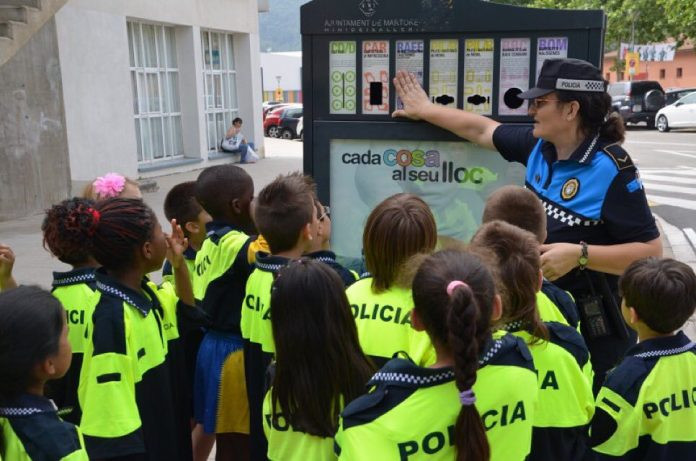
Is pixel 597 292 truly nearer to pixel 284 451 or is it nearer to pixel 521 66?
pixel 521 66

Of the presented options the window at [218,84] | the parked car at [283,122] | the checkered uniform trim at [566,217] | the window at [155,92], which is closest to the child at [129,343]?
the checkered uniform trim at [566,217]

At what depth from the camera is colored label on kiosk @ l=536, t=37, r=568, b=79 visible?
9.79 ft

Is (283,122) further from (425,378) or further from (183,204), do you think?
(425,378)

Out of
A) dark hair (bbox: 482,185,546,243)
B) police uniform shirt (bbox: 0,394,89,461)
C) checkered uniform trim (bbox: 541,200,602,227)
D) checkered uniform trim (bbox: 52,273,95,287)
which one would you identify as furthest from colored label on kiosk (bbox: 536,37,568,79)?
police uniform shirt (bbox: 0,394,89,461)

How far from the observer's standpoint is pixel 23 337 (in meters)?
1.91

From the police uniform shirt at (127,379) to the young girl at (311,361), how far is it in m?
0.58

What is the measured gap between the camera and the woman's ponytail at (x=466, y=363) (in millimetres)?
1687

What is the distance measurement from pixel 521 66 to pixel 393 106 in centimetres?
58

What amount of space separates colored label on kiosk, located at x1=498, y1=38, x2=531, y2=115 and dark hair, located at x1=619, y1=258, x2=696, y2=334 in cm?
105

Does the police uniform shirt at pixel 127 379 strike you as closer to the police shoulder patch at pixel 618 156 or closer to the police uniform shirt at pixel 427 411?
the police uniform shirt at pixel 427 411

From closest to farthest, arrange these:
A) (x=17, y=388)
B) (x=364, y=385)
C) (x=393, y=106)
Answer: (x=17, y=388), (x=364, y=385), (x=393, y=106)

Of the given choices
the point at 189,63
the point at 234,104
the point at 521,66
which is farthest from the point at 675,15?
the point at 521,66

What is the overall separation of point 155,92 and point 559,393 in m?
14.3

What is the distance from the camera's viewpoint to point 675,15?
925 inches
